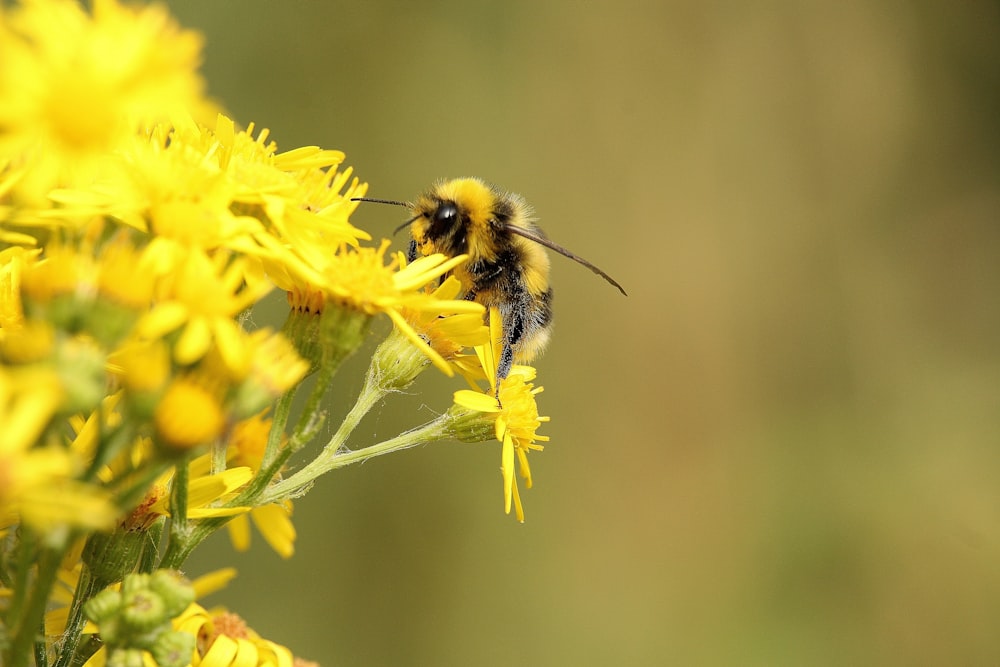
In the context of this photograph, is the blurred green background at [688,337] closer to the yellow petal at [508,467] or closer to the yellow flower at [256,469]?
the yellow flower at [256,469]

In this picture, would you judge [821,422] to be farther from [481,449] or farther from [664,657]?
[481,449]

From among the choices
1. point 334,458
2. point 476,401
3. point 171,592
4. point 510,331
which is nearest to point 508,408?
point 476,401

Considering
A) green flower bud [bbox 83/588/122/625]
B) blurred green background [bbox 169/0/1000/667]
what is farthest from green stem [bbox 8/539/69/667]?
blurred green background [bbox 169/0/1000/667]

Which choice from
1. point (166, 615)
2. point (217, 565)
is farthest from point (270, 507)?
point (217, 565)

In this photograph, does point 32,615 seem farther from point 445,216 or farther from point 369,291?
point 445,216

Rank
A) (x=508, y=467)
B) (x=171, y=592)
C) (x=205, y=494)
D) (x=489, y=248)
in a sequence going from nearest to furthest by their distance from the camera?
(x=171, y=592)
(x=205, y=494)
(x=508, y=467)
(x=489, y=248)

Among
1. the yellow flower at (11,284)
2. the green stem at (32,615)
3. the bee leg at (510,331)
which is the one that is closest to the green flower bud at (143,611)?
the green stem at (32,615)

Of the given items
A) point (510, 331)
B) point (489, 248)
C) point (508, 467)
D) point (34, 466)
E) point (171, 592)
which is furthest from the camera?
point (489, 248)
